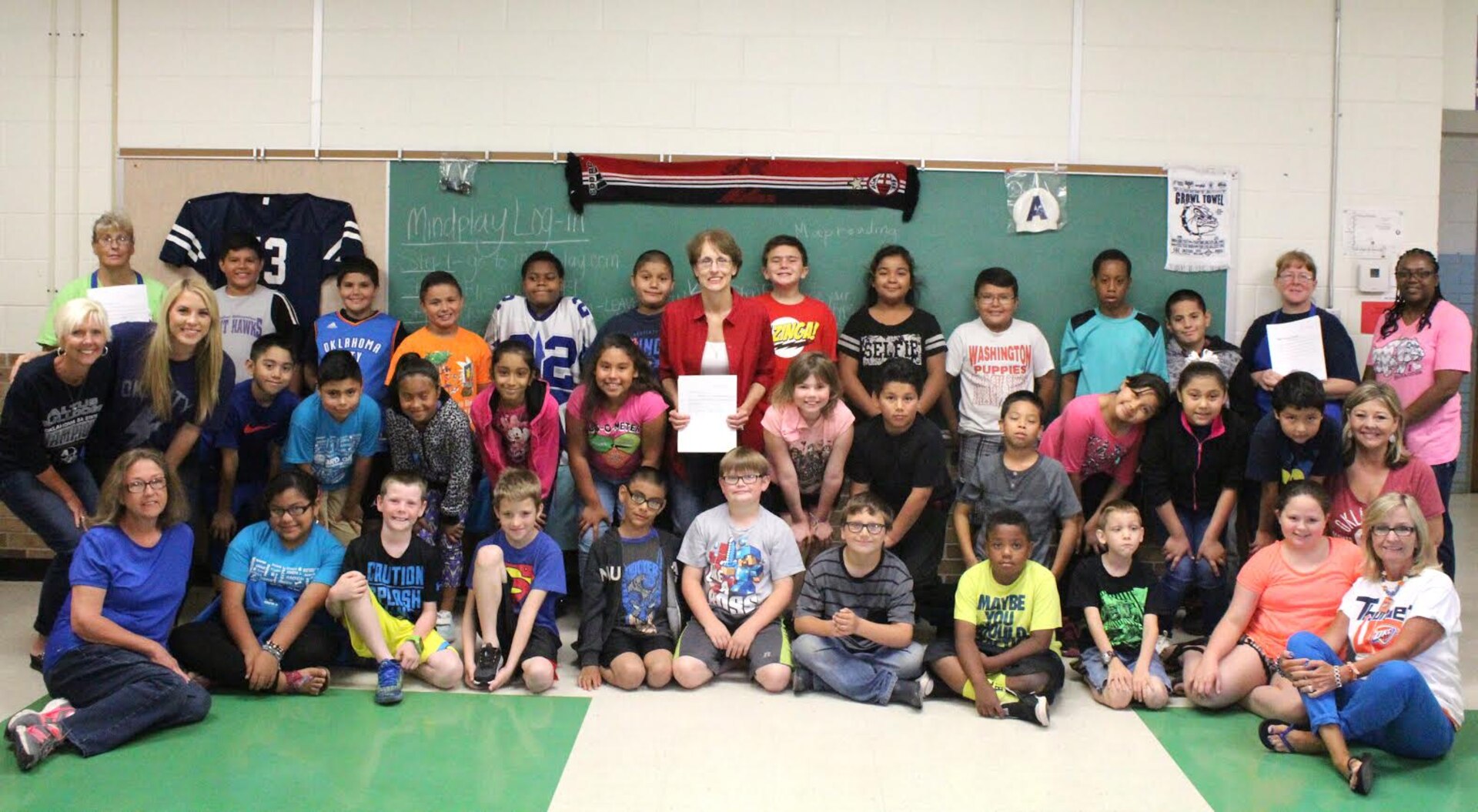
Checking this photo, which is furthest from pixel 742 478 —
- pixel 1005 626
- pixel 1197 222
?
pixel 1197 222

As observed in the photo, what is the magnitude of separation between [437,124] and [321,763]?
3378 millimetres

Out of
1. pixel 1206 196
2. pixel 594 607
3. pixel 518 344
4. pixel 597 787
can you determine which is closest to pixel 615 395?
pixel 518 344

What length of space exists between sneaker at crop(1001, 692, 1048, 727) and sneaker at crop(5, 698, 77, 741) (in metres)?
2.99

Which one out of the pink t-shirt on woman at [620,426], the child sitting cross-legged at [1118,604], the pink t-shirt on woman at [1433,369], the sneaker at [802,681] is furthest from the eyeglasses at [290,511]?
the pink t-shirt on woman at [1433,369]

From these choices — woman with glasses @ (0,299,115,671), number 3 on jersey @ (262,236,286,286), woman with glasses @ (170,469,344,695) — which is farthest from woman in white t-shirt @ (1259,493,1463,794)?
number 3 on jersey @ (262,236,286,286)

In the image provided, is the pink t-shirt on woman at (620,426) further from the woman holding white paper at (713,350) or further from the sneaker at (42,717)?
the sneaker at (42,717)

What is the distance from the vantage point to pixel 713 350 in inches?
202

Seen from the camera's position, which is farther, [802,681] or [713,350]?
[713,350]

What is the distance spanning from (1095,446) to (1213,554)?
62cm

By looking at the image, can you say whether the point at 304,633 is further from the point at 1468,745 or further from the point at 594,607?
the point at 1468,745

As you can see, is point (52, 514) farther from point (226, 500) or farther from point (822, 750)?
point (822, 750)

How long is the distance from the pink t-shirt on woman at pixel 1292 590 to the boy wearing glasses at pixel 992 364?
60.4 inches

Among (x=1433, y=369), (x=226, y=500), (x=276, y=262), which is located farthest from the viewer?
(x=276, y=262)

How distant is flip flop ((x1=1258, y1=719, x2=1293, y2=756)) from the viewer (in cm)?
380
